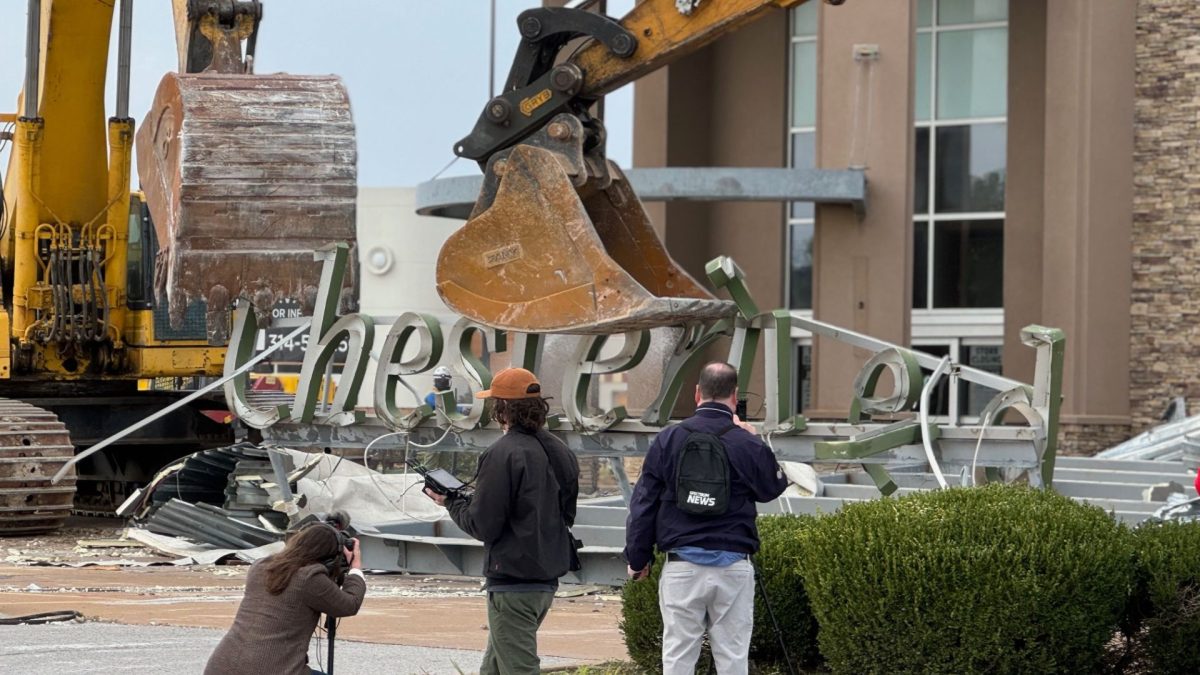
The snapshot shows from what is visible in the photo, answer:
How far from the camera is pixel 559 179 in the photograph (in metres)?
11.9

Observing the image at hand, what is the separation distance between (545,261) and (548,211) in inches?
12.8

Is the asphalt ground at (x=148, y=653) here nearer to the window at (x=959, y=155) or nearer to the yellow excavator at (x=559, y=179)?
the yellow excavator at (x=559, y=179)

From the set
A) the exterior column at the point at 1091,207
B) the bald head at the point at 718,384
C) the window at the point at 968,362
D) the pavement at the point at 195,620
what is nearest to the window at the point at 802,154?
the window at the point at 968,362

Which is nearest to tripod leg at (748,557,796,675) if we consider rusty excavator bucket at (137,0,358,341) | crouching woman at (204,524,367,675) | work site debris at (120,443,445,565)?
crouching woman at (204,524,367,675)

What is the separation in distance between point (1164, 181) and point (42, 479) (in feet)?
58.6

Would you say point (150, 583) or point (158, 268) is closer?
point (150, 583)

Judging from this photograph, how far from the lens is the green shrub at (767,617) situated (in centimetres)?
883

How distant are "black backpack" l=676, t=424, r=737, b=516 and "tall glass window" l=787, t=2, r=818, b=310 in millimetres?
24580

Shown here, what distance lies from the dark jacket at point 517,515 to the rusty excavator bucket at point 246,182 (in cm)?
731

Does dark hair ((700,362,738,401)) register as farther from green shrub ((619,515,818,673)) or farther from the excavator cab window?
the excavator cab window

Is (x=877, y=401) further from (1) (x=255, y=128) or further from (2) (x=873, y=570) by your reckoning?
(1) (x=255, y=128)

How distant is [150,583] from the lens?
1371 centimetres

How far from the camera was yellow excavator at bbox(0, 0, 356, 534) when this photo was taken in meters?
14.3

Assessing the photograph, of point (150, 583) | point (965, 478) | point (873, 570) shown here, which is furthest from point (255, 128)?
point (873, 570)
